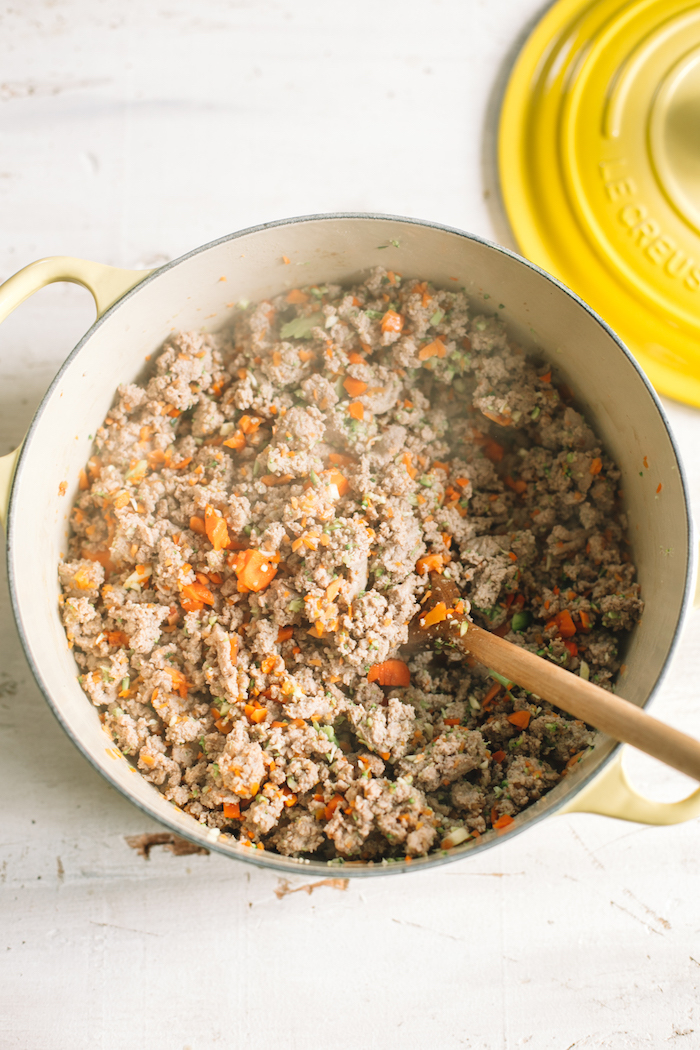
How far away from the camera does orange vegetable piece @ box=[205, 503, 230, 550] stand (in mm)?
1347

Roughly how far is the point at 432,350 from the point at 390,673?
0.67m

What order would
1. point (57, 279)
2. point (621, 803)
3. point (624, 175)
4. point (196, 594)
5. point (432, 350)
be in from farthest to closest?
1. point (624, 175)
2. point (432, 350)
3. point (196, 594)
4. point (57, 279)
5. point (621, 803)

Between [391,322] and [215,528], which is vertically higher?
[391,322]

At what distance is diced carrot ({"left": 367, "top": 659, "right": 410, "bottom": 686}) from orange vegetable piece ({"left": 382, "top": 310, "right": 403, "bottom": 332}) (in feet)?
2.22

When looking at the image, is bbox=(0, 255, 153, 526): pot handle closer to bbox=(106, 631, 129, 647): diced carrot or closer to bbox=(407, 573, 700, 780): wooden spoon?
bbox=(106, 631, 129, 647): diced carrot

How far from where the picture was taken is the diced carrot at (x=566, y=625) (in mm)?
1366

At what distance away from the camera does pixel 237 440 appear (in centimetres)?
143

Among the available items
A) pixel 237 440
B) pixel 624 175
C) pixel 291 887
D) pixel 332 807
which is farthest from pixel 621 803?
pixel 624 175

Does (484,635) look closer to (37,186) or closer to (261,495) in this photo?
(261,495)

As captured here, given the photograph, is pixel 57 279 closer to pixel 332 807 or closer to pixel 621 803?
pixel 332 807

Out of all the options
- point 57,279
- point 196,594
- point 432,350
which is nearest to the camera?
point 57,279

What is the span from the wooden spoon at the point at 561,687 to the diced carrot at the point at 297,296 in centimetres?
65

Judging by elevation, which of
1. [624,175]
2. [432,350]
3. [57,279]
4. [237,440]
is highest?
[624,175]

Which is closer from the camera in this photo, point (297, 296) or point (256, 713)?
point (256, 713)
